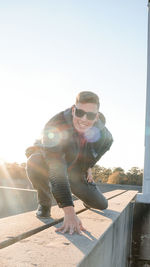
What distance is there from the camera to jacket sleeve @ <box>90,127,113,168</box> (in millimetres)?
2763

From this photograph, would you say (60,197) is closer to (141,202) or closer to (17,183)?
(141,202)

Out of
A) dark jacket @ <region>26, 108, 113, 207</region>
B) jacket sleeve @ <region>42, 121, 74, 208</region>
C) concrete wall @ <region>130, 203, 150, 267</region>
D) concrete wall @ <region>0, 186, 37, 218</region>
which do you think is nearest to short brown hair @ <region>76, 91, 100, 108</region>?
dark jacket @ <region>26, 108, 113, 207</region>

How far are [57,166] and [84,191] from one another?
1027 mm

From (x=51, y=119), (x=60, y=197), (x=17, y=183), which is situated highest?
(x=51, y=119)

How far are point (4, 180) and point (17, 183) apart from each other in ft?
4.21

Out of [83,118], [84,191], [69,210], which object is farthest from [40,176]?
[69,210]

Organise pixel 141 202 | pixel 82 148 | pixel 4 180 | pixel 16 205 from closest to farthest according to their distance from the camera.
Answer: pixel 82 148, pixel 141 202, pixel 16 205, pixel 4 180

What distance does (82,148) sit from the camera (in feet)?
8.64

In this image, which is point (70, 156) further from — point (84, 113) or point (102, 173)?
point (102, 173)

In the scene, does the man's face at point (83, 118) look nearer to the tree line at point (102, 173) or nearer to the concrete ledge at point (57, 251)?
the concrete ledge at point (57, 251)

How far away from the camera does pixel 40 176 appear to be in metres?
2.55

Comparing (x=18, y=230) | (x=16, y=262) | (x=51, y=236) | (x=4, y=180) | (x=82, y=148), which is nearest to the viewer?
(x=16, y=262)

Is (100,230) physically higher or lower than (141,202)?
higher

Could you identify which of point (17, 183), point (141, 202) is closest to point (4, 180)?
point (17, 183)
